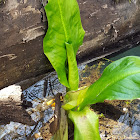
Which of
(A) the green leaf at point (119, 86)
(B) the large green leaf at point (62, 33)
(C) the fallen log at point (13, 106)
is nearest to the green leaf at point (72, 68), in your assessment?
(B) the large green leaf at point (62, 33)

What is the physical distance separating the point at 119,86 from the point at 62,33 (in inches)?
15.2

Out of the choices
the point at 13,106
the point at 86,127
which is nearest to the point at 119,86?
the point at 86,127

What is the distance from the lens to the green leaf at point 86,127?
3.06ft

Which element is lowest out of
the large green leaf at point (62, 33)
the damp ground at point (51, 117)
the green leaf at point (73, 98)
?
the damp ground at point (51, 117)

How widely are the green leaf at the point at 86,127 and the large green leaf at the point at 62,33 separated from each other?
0.65 feet

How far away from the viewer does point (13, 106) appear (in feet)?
3.26

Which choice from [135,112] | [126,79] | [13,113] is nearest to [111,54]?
[135,112]

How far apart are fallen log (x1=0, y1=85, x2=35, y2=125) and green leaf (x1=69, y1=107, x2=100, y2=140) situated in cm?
25

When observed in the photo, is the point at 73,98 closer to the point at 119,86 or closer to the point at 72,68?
the point at 72,68

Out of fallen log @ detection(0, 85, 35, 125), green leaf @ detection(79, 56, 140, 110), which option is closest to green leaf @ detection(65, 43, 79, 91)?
green leaf @ detection(79, 56, 140, 110)

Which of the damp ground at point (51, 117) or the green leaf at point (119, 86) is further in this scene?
the damp ground at point (51, 117)

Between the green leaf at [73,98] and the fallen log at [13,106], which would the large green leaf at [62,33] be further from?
the fallen log at [13,106]

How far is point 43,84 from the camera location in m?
1.39

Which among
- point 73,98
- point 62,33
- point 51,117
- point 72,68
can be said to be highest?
point 62,33
